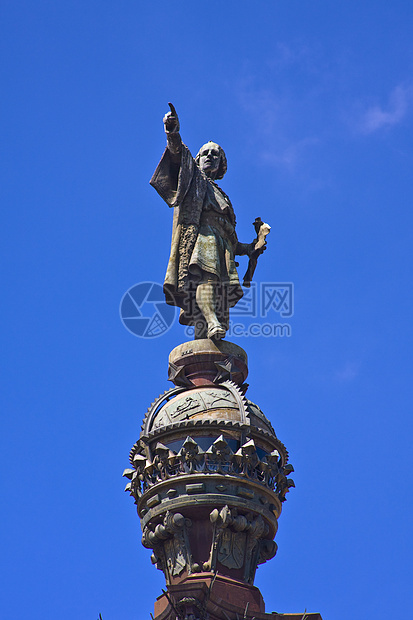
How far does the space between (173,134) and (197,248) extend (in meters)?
2.64

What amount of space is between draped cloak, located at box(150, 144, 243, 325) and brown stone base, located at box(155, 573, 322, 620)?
20.3 feet

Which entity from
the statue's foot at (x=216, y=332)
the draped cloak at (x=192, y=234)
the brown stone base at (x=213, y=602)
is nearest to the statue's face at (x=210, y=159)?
the draped cloak at (x=192, y=234)

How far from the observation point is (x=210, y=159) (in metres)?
24.4

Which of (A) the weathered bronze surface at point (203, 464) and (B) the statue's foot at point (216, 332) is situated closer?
(A) the weathered bronze surface at point (203, 464)

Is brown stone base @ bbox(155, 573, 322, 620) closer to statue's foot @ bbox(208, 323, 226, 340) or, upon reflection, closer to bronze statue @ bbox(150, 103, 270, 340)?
statue's foot @ bbox(208, 323, 226, 340)

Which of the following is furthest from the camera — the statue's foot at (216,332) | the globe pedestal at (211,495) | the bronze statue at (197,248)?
the bronze statue at (197,248)

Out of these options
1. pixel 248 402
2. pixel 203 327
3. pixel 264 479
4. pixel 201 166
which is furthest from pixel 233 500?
pixel 201 166

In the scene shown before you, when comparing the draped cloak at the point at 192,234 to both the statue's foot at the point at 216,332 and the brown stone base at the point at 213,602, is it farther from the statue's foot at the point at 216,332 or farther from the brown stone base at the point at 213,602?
the brown stone base at the point at 213,602

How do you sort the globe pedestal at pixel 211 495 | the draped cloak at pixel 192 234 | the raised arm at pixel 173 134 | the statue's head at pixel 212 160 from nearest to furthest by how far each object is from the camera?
1. the globe pedestal at pixel 211 495
2. the raised arm at pixel 173 134
3. the draped cloak at pixel 192 234
4. the statue's head at pixel 212 160

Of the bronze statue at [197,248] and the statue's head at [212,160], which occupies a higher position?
the statue's head at [212,160]

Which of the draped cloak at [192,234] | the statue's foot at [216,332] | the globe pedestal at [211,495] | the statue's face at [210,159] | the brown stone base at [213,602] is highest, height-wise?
the statue's face at [210,159]

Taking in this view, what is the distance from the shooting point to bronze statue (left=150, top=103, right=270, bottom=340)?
2278 cm

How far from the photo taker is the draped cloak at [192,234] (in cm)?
2291

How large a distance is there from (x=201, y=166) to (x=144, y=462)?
7332 millimetres
